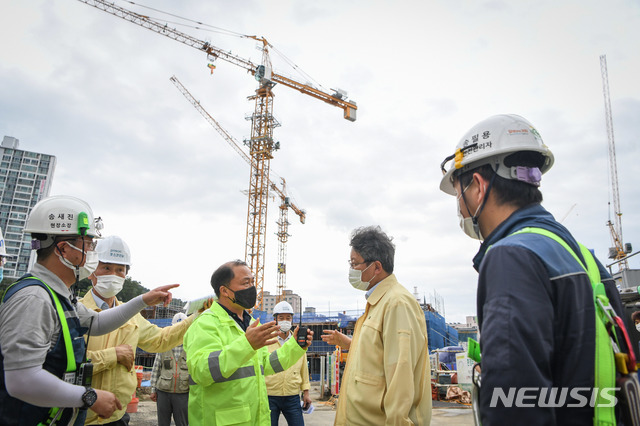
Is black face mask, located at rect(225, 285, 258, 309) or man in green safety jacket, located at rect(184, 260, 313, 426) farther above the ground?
black face mask, located at rect(225, 285, 258, 309)

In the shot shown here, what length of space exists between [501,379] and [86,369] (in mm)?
2186

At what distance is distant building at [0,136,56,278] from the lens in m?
85.8

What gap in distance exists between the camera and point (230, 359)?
8.66ft

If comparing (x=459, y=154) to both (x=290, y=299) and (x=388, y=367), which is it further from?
(x=290, y=299)

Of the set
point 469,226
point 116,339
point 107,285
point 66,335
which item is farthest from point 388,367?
point 107,285

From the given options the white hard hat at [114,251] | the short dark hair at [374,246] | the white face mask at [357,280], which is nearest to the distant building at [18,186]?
the white hard hat at [114,251]

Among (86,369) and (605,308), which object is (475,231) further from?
(86,369)

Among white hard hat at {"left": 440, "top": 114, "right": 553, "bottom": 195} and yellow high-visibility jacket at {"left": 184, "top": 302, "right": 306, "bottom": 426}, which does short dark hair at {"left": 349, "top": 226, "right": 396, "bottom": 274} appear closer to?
yellow high-visibility jacket at {"left": 184, "top": 302, "right": 306, "bottom": 426}

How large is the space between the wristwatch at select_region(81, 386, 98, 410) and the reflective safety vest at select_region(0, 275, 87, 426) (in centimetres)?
15

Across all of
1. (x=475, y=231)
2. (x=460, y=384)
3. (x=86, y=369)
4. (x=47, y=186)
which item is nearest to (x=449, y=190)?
(x=475, y=231)

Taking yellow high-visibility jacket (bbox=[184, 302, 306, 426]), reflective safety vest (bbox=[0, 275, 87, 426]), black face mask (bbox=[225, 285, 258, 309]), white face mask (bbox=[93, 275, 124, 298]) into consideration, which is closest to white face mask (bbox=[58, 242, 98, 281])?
reflective safety vest (bbox=[0, 275, 87, 426])

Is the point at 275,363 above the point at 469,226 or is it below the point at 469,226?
below

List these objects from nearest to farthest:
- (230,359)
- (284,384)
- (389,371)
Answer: (389,371)
(230,359)
(284,384)

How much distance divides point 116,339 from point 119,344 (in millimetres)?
65
